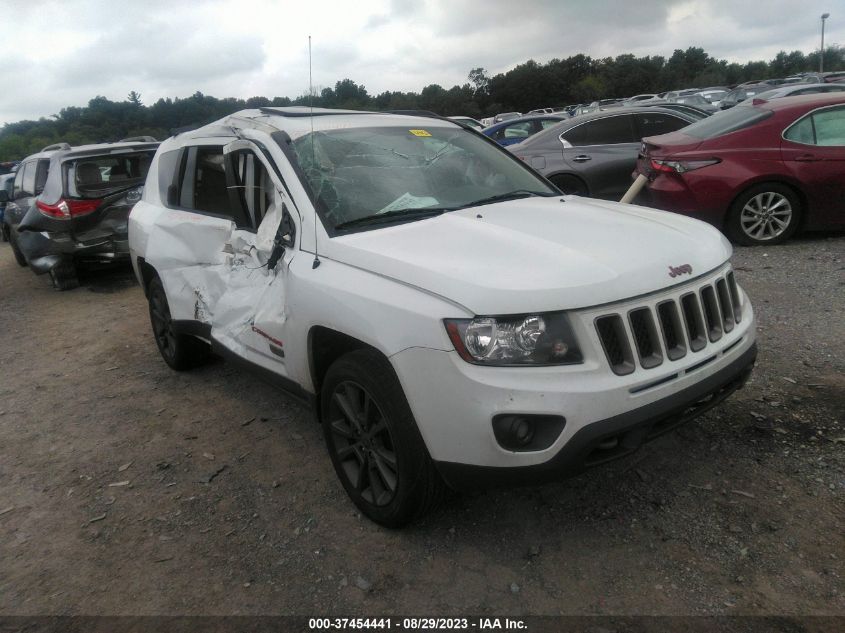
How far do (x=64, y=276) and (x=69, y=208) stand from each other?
1.14 m

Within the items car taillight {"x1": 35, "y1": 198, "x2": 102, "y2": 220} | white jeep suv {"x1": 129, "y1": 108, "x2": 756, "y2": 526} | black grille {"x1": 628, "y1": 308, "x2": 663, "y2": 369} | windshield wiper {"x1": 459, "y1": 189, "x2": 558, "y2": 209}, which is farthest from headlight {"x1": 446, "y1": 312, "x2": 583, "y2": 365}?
car taillight {"x1": 35, "y1": 198, "x2": 102, "y2": 220}

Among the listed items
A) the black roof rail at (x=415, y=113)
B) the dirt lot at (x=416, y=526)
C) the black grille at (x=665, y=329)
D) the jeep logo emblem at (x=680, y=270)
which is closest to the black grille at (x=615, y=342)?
the black grille at (x=665, y=329)

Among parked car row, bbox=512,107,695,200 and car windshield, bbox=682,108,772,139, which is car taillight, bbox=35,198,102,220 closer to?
parked car row, bbox=512,107,695,200

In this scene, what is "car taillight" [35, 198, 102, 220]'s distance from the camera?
27.2ft

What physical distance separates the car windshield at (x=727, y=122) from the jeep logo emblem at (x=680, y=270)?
199 inches

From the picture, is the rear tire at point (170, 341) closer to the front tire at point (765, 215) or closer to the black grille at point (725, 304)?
the black grille at point (725, 304)

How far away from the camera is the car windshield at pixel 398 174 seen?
322 cm

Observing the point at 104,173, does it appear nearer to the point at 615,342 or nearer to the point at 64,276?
the point at 64,276

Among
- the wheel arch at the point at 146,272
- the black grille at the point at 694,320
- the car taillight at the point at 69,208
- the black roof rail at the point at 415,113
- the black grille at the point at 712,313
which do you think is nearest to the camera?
the black grille at the point at 694,320

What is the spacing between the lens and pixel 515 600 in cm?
249

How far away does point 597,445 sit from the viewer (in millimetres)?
2340

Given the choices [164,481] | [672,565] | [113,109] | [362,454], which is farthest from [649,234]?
[113,109]

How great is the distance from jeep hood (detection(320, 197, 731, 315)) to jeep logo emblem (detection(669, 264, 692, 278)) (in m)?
0.01

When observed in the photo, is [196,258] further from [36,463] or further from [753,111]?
[753,111]
